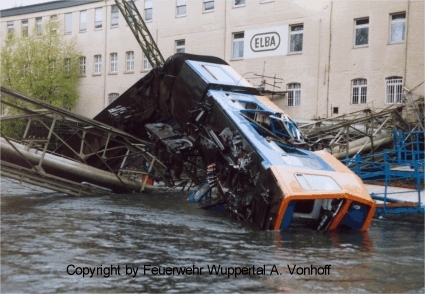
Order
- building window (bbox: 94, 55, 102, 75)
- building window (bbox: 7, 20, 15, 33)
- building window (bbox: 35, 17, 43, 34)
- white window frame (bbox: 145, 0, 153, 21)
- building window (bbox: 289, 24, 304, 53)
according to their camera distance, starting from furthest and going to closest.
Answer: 1. building window (bbox: 7, 20, 15, 33)
2. building window (bbox: 35, 17, 43, 34)
3. building window (bbox: 94, 55, 102, 75)
4. white window frame (bbox: 145, 0, 153, 21)
5. building window (bbox: 289, 24, 304, 53)

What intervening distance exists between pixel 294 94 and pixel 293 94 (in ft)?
0.25

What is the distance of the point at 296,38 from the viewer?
97.0 feet

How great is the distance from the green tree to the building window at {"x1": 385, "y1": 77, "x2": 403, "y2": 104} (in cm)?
2373

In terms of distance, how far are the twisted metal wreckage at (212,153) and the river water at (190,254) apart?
0.54 metres

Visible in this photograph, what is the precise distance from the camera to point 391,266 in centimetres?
813

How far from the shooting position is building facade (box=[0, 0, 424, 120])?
25875 millimetres

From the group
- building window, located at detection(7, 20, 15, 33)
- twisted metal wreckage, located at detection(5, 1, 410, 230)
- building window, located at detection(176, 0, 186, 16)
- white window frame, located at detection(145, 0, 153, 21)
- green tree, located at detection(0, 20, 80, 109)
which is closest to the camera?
twisted metal wreckage, located at detection(5, 1, 410, 230)

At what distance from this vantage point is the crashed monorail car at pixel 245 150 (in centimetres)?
1073

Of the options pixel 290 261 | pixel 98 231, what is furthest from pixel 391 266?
pixel 98 231

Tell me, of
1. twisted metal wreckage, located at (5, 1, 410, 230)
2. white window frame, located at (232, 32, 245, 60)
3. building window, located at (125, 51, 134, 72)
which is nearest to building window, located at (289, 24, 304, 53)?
white window frame, located at (232, 32, 245, 60)

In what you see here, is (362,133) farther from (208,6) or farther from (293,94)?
(208,6)

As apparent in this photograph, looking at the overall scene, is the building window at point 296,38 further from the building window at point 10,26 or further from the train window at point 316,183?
the building window at point 10,26

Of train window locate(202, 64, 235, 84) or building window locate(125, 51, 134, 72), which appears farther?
building window locate(125, 51, 134, 72)

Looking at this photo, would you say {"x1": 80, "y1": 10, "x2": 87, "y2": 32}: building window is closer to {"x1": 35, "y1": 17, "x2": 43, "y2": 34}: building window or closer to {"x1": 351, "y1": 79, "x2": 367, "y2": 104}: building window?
{"x1": 35, "y1": 17, "x2": 43, "y2": 34}: building window
